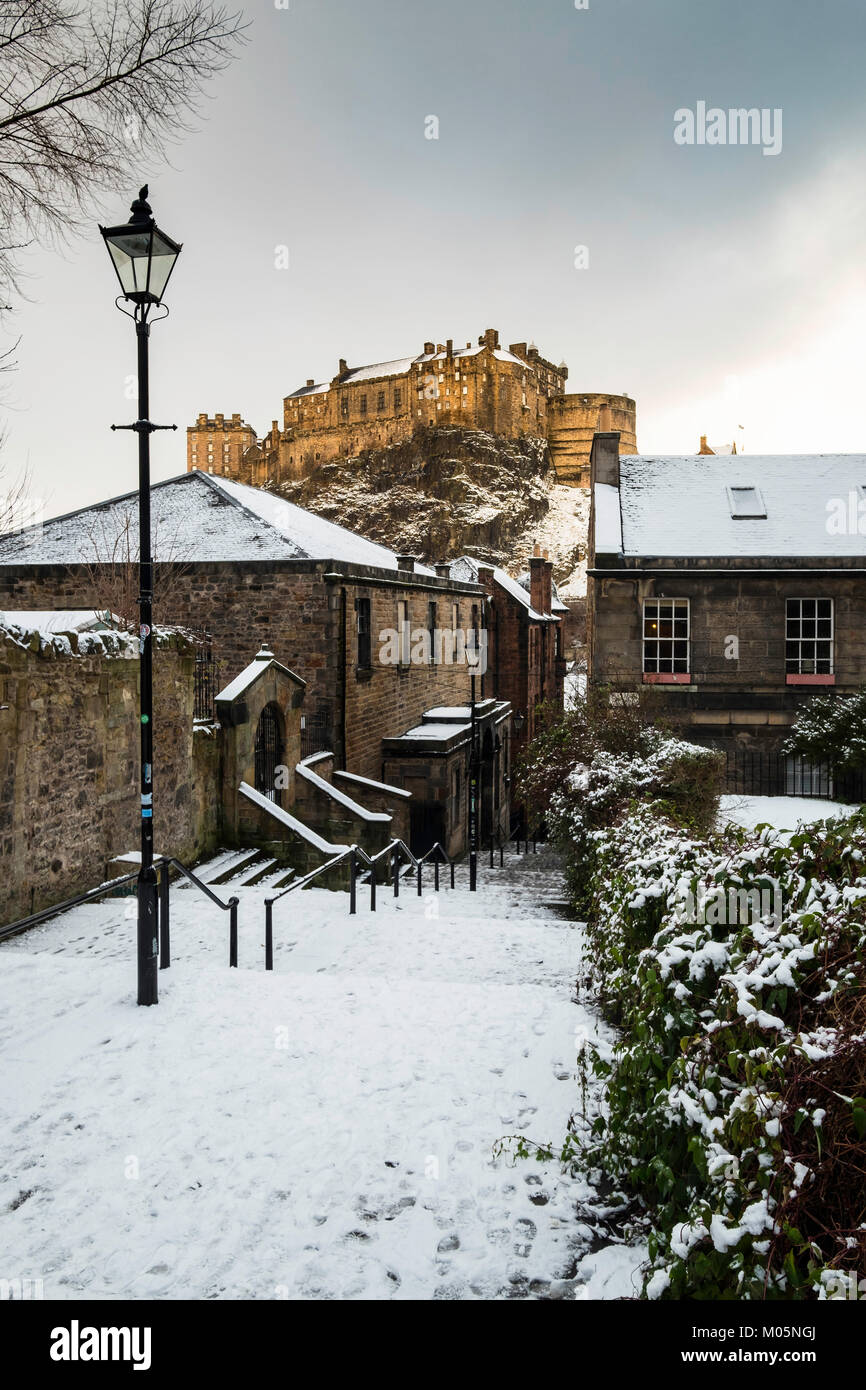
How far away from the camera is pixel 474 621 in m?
32.2

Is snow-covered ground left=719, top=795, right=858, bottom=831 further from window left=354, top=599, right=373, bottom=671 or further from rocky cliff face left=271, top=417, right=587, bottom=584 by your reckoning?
rocky cliff face left=271, top=417, right=587, bottom=584

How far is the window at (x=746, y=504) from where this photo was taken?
2325cm

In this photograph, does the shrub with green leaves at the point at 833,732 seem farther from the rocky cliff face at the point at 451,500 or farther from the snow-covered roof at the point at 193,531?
the rocky cliff face at the point at 451,500

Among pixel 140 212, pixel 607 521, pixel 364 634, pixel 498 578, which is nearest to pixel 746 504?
pixel 607 521

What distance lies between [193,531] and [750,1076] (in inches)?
770

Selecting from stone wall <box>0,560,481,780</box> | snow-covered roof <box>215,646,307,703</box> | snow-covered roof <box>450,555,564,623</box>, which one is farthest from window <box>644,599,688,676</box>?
snow-covered roof <box>450,555,564,623</box>

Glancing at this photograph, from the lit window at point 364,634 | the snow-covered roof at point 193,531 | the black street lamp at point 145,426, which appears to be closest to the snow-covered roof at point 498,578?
the snow-covered roof at point 193,531

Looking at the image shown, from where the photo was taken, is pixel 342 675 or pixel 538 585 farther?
pixel 538 585

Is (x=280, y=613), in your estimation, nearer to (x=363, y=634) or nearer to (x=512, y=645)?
(x=363, y=634)

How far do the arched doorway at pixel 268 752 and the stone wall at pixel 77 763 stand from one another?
3.28 meters

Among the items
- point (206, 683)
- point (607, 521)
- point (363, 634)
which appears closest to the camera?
point (206, 683)

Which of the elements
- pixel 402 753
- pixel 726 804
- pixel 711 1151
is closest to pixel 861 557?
pixel 726 804

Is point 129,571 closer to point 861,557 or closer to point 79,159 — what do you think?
point 79,159

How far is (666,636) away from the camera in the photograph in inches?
867
